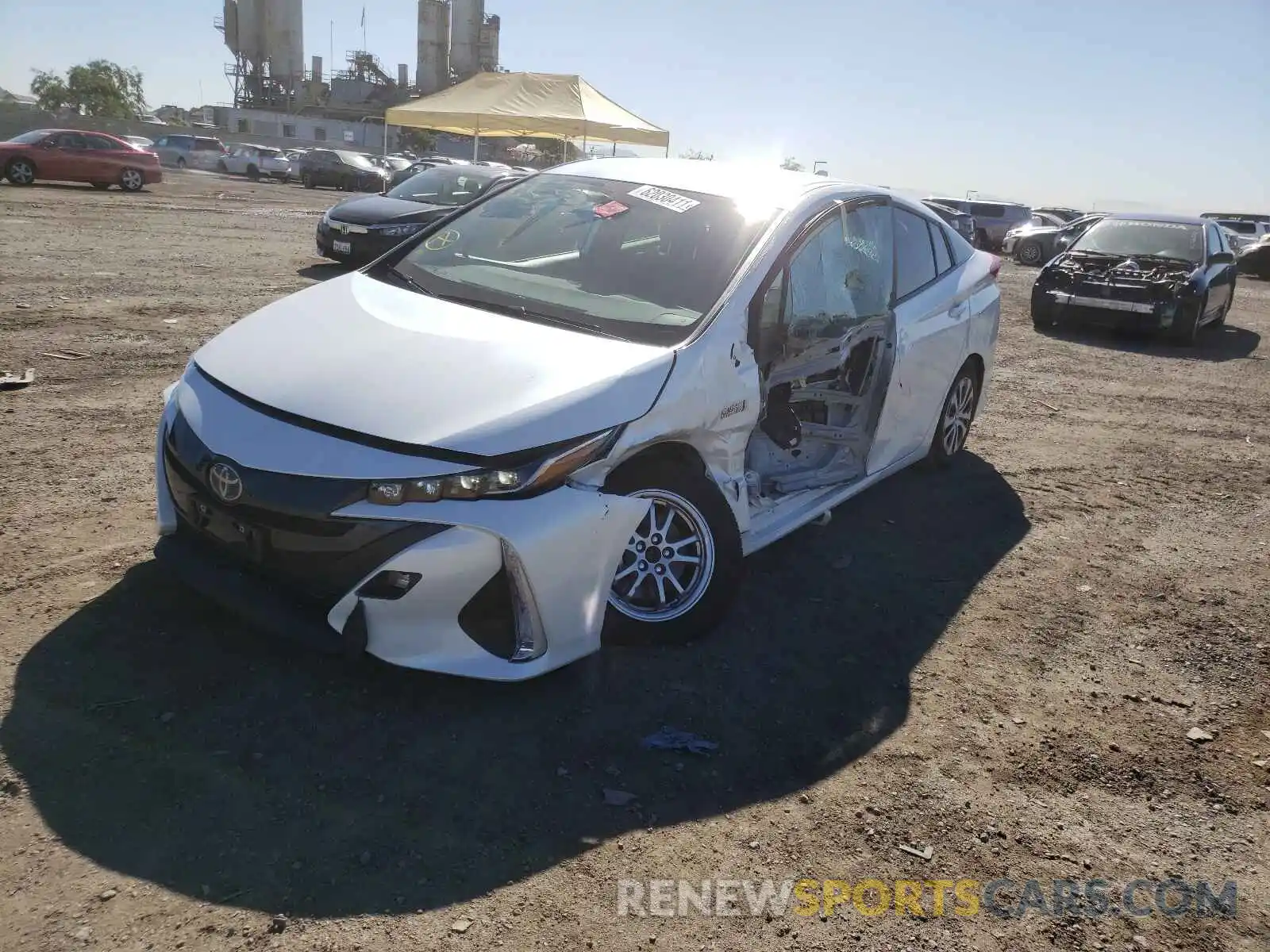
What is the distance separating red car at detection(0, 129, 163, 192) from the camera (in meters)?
22.6

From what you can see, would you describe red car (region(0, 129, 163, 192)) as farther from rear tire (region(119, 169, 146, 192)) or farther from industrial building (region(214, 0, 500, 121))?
industrial building (region(214, 0, 500, 121))

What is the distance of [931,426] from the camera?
5.47 metres

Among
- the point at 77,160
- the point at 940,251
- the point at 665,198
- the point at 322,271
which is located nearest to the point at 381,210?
the point at 322,271

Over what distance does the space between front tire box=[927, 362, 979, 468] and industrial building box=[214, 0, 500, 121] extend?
249ft

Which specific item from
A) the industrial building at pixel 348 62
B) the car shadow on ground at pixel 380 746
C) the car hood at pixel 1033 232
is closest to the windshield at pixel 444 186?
the car shadow on ground at pixel 380 746

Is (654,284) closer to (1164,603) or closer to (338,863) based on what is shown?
(338,863)

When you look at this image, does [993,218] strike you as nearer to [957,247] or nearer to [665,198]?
[957,247]

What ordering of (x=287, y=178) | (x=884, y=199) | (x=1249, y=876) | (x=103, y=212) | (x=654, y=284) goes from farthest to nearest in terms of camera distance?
1. (x=287, y=178)
2. (x=103, y=212)
3. (x=884, y=199)
4. (x=654, y=284)
5. (x=1249, y=876)

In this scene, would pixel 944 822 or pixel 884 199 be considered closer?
pixel 944 822

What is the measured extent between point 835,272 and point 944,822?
8.63 feet

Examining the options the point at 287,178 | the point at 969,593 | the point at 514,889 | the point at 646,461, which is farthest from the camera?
the point at 287,178

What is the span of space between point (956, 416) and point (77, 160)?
80.7 feet

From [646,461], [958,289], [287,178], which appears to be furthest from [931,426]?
[287,178]

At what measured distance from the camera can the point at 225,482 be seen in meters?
2.92
